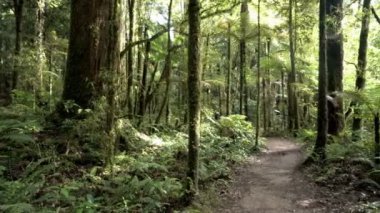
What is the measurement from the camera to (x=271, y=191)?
8.65 metres

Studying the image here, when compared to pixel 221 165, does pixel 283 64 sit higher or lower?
higher

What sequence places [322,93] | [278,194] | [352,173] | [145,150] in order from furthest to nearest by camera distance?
[322,93] < [145,150] < [352,173] < [278,194]

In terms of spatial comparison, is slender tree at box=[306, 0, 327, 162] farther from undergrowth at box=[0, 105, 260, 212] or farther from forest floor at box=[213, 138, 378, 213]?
undergrowth at box=[0, 105, 260, 212]

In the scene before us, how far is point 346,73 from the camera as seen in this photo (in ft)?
81.9

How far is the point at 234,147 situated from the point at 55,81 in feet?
22.3

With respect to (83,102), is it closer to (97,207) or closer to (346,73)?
(97,207)

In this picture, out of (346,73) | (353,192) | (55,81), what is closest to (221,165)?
(353,192)

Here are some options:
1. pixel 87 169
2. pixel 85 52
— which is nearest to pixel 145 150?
pixel 87 169

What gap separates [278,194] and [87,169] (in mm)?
3890

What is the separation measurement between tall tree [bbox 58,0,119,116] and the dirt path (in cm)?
384

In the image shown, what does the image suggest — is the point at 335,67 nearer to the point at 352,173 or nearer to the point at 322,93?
the point at 322,93

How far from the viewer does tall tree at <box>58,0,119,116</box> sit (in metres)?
9.24

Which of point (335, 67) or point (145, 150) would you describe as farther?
point (335, 67)

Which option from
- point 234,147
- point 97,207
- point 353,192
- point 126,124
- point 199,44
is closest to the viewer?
point 97,207
